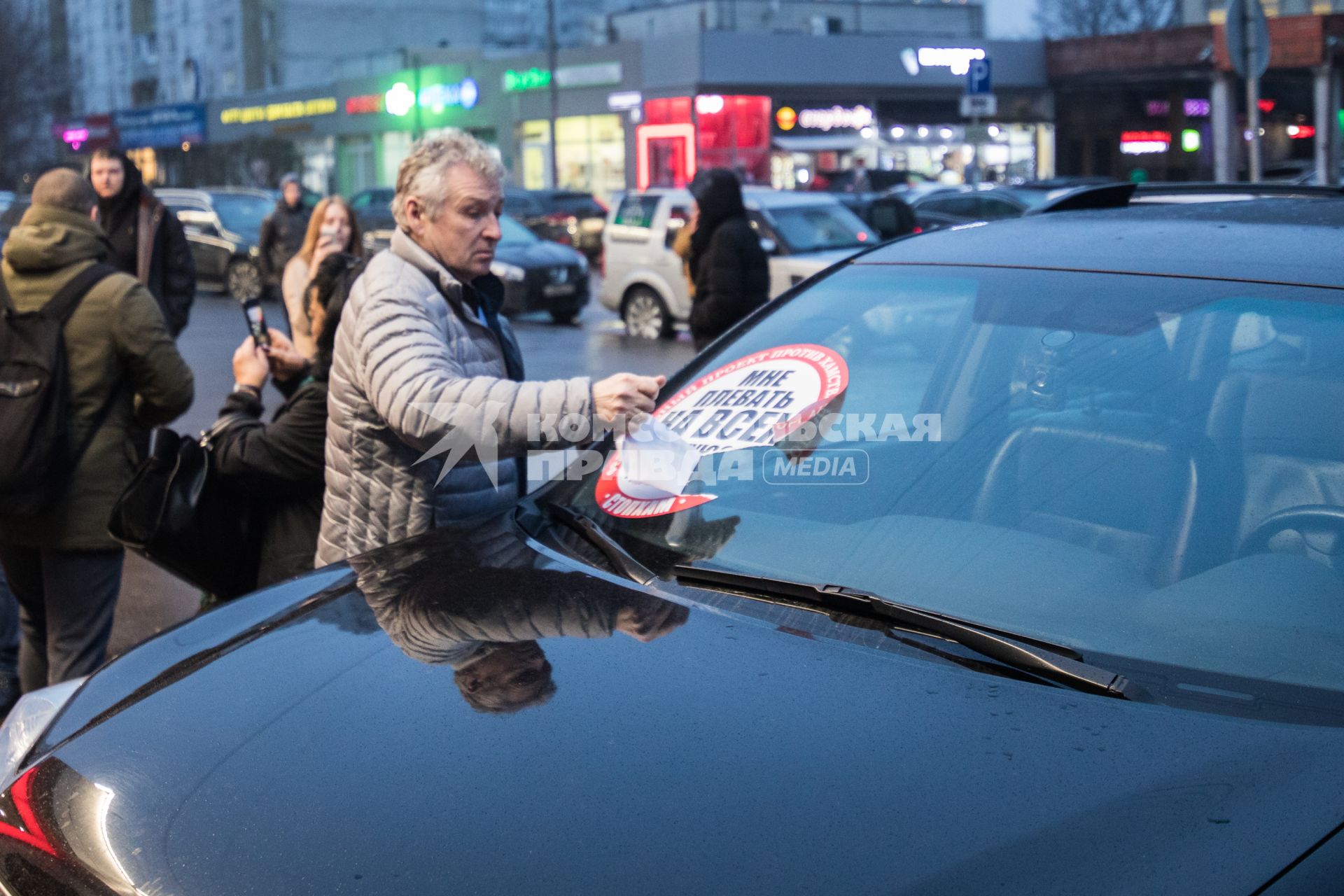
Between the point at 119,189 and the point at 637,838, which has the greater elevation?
the point at 119,189

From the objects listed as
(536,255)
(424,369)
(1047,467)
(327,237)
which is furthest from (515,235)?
(1047,467)

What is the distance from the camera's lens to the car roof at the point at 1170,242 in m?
2.41

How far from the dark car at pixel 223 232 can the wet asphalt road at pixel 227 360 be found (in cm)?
75

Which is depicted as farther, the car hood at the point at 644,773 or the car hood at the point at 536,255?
the car hood at the point at 536,255

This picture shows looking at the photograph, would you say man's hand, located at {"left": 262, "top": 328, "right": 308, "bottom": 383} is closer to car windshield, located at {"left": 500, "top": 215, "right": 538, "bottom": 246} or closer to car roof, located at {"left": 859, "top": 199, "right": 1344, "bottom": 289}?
car roof, located at {"left": 859, "top": 199, "right": 1344, "bottom": 289}

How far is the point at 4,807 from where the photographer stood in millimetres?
1980

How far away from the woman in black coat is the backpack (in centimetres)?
47

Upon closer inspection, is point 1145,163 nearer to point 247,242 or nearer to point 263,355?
point 247,242

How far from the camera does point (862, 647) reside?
6.86 ft

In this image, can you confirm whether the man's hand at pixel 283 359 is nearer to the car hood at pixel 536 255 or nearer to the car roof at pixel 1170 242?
the car roof at pixel 1170 242

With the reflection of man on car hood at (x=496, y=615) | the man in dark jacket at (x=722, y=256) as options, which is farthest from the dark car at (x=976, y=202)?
the reflection of man on car hood at (x=496, y=615)

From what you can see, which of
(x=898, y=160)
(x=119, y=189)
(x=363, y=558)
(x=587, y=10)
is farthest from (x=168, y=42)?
(x=363, y=558)

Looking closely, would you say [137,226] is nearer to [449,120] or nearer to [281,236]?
[281,236]

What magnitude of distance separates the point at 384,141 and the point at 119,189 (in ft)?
154
